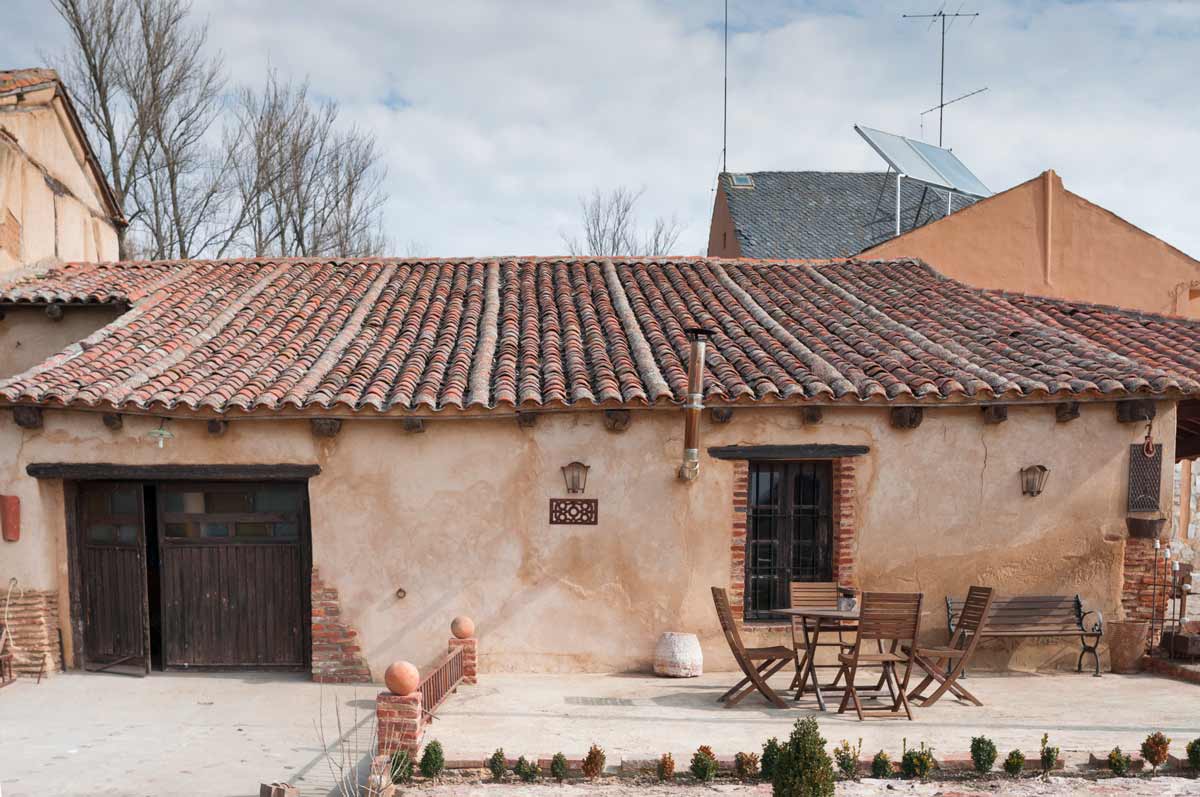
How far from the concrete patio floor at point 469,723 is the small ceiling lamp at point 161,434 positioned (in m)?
2.41

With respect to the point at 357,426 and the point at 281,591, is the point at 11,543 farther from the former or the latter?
the point at 357,426

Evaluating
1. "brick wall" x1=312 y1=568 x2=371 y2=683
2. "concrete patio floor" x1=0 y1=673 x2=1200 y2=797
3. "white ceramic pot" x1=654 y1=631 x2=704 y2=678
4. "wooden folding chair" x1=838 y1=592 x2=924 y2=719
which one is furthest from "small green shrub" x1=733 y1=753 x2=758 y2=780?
"brick wall" x1=312 y1=568 x2=371 y2=683

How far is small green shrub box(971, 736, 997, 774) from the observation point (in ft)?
19.3

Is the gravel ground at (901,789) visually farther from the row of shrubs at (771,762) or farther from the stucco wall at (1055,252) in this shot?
the stucco wall at (1055,252)

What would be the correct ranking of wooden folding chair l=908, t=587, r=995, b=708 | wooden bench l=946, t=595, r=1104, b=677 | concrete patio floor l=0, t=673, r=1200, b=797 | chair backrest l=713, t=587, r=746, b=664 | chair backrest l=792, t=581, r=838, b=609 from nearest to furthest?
concrete patio floor l=0, t=673, r=1200, b=797, wooden folding chair l=908, t=587, r=995, b=708, chair backrest l=713, t=587, r=746, b=664, chair backrest l=792, t=581, r=838, b=609, wooden bench l=946, t=595, r=1104, b=677

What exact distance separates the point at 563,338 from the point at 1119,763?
6560mm

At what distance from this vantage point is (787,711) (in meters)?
7.39

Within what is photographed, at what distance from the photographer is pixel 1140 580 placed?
29.3ft

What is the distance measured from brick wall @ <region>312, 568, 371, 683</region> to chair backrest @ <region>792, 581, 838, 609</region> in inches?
170

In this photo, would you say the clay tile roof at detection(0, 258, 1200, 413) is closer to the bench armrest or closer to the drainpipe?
the drainpipe

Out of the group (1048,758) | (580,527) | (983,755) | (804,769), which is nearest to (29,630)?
(580,527)

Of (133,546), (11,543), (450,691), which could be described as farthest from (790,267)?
(11,543)

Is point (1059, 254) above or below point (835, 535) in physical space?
above

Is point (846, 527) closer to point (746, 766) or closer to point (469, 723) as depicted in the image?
point (746, 766)
